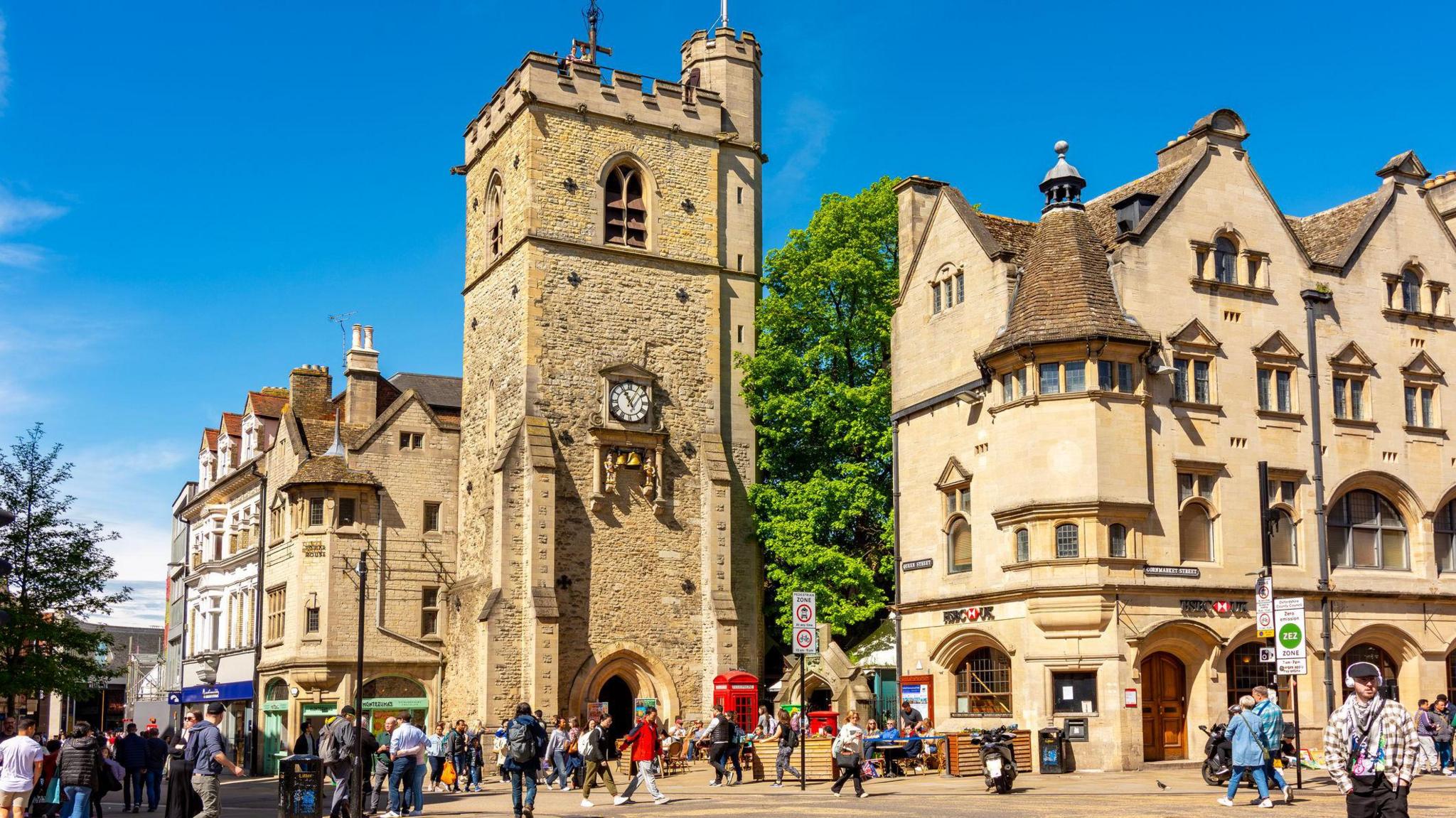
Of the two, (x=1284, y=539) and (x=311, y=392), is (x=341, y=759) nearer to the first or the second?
(x=1284, y=539)

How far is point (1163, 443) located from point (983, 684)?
6.41 m

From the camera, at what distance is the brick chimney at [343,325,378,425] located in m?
49.0

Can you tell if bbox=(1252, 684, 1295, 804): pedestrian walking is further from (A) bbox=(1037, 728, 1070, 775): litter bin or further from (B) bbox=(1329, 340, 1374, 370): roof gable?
(B) bbox=(1329, 340, 1374, 370): roof gable

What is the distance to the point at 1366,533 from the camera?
1329 inches

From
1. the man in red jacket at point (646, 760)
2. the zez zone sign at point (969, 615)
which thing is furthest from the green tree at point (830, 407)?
the man in red jacket at point (646, 760)

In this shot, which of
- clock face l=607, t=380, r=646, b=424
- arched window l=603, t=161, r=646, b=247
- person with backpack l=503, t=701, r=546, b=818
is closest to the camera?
person with backpack l=503, t=701, r=546, b=818

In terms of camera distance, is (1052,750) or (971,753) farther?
(1052,750)

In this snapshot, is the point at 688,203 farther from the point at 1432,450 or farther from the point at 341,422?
the point at 1432,450

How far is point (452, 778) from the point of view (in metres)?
33.0

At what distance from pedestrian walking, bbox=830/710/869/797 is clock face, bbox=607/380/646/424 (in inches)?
746

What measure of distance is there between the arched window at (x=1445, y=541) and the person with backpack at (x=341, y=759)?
25.1m

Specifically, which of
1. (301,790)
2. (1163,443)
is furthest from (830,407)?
(301,790)

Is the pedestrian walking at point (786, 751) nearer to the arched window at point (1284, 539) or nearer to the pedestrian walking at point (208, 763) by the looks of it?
the arched window at point (1284, 539)

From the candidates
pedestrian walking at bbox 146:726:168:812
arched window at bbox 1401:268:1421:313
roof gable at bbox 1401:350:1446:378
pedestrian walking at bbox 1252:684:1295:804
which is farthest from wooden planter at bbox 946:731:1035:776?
pedestrian walking at bbox 146:726:168:812
